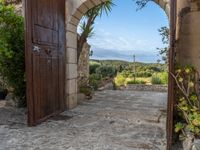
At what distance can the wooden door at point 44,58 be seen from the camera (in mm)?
3322

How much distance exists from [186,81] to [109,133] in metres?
1.15

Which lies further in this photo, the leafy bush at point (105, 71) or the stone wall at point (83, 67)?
the leafy bush at point (105, 71)

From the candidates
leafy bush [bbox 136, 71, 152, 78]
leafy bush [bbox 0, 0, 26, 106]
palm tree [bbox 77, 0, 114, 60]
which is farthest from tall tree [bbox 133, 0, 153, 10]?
leafy bush [bbox 136, 71, 152, 78]

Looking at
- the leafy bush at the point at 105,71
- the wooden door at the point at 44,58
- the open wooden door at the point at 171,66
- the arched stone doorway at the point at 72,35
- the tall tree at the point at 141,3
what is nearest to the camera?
the open wooden door at the point at 171,66

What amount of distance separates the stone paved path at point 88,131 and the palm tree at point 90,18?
2.32 m

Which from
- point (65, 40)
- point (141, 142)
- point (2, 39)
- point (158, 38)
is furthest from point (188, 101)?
point (158, 38)

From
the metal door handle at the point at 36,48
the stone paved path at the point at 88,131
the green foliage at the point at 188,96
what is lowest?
the stone paved path at the point at 88,131

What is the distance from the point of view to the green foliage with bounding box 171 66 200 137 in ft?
8.13

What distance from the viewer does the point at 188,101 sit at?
8.64 ft

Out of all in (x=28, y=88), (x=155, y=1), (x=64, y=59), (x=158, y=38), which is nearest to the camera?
(x=28, y=88)

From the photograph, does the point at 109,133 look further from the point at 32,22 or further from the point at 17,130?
the point at 32,22

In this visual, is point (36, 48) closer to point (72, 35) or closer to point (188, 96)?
point (72, 35)

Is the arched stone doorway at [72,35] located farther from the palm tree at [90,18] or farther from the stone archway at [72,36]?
the palm tree at [90,18]

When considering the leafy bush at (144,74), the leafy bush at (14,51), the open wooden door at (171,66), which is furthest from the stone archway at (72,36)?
the leafy bush at (144,74)
